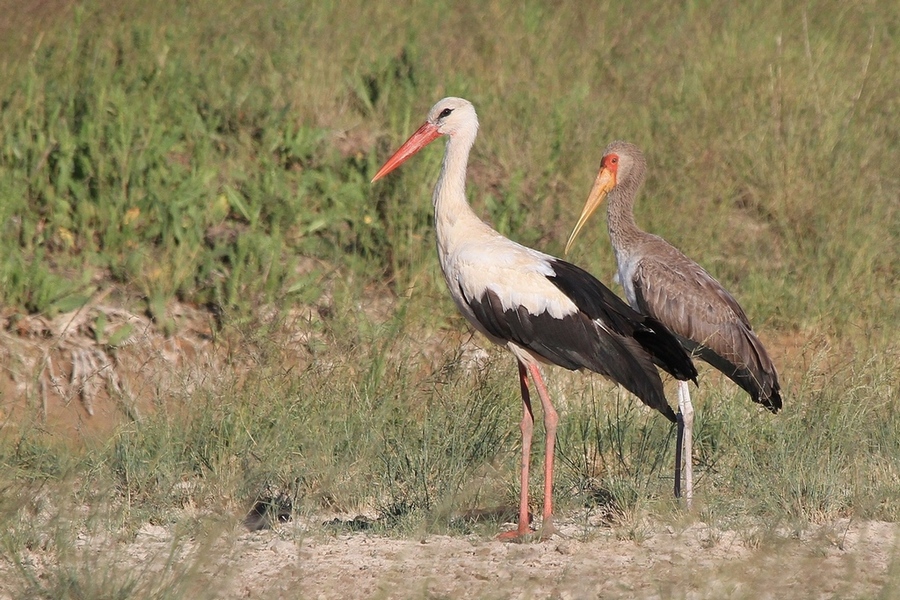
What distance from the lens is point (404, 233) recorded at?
768cm

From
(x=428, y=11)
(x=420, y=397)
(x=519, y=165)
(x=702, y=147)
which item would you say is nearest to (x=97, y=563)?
(x=420, y=397)

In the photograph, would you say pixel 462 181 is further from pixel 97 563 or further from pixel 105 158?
pixel 105 158

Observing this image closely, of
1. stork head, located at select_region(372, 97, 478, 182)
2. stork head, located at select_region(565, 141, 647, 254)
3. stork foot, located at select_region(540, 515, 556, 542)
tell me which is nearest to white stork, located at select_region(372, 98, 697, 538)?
stork foot, located at select_region(540, 515, 556, 542)

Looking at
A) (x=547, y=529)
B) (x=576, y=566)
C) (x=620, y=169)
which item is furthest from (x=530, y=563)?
(x=620, y=169)

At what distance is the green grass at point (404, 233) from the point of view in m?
5.14

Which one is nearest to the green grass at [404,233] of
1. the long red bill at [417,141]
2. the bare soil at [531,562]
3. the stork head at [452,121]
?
the bare soil at [531,562]

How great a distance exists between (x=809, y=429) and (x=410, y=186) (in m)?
3.16

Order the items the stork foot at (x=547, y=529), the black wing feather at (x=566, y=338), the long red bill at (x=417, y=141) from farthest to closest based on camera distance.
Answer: the long red bill at (x=417, y=141) → the black wing feather at (x=566, y=338) → the stork foot at (x=547, y=529)

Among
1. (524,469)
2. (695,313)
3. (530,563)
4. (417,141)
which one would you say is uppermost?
(417,141)

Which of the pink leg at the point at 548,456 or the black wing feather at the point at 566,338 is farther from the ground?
the black wing feather at the point at 566,338

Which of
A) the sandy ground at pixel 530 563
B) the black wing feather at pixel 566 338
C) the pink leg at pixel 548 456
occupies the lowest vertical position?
the sandy ground at pixel 530 563

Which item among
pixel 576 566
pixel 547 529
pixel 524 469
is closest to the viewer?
pixel 576 566

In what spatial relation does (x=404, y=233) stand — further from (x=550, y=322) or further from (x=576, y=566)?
(x=576, y=566)

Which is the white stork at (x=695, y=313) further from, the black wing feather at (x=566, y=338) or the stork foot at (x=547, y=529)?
the stork foot at (x=547, y=529)
